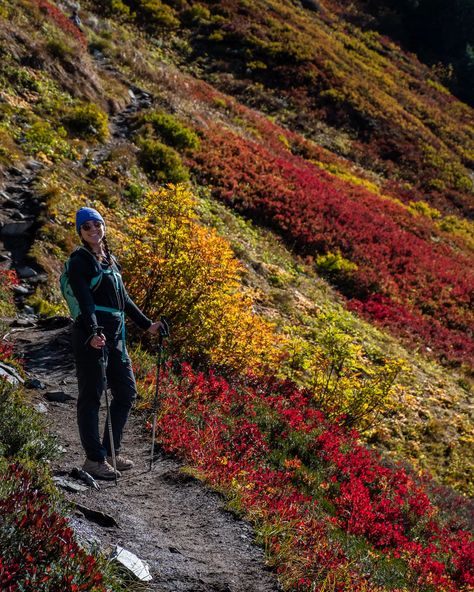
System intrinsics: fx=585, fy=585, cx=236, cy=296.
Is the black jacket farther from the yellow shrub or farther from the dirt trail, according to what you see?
the yellow shrub

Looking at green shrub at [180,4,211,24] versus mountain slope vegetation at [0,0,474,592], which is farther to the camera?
green shrub at [180,4,211,24]

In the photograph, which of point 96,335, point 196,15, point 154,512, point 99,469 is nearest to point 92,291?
point 96,335

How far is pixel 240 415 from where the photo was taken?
8.33 metres

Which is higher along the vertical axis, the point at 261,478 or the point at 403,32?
the point at 403,32

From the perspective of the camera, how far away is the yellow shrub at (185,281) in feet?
30.7

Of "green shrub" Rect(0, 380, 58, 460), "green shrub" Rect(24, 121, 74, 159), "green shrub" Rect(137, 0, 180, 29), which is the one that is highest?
"green shrub" Rect(137, 0, 180, 29)

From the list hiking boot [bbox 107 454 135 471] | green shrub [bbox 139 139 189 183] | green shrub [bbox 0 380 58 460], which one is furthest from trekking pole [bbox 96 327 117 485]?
green shrub [bbox 139 139 189 183]

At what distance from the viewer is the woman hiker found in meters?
4.91

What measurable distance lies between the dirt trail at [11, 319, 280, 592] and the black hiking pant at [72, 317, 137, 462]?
15.4 inches

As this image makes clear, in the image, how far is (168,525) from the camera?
5078 mm

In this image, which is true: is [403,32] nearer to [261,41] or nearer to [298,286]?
[261,41]

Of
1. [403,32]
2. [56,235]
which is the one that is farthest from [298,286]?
[403,32]

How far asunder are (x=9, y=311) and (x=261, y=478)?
493 cm

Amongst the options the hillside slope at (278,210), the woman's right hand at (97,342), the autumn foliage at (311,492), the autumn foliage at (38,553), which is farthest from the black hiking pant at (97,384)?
the hillside slope at (278,210)
